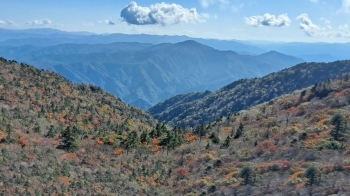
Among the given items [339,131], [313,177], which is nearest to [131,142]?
[313,177]

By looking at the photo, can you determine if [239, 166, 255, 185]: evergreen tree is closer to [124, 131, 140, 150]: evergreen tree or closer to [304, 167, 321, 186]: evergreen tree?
[304, 167, 321, 186]: evergreen tree

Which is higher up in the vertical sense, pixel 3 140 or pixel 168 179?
pixel 3 140

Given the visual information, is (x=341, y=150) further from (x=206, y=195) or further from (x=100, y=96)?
(x=100, y=96)

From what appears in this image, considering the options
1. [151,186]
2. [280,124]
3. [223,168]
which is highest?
[280,124]

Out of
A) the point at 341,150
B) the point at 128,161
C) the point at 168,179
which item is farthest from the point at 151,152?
the point at 341,150

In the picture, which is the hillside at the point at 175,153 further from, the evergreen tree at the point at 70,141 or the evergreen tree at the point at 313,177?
the evergreen tree at the point at 70,141

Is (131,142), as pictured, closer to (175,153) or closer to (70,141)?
(175,153)

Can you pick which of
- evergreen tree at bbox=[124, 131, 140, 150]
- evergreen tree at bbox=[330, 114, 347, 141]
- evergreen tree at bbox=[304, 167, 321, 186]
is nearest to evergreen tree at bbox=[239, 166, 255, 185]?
evergreen tree at bbox=[304, 167, 321, 186]

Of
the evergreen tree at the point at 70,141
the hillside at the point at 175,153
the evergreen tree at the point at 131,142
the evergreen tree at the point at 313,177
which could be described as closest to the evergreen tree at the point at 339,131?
the hillside at the point at 175,153
